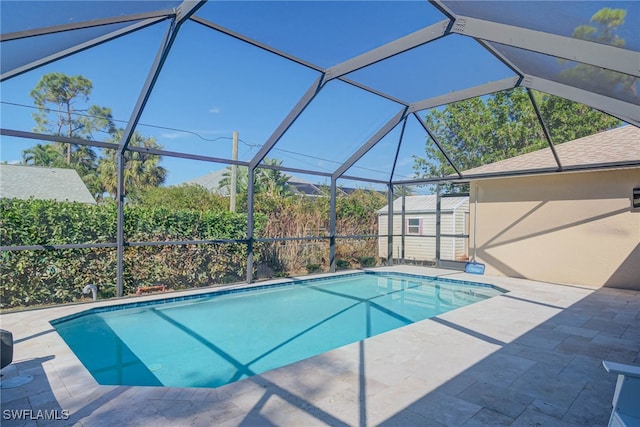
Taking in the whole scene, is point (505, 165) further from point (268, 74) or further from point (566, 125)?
point (268, 74)

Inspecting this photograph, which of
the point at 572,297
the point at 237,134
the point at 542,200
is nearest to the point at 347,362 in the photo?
the point at 572,297

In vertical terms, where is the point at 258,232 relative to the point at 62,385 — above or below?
above

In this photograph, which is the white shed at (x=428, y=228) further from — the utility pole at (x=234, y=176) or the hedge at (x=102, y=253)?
the hedge at (x=102, y=253)

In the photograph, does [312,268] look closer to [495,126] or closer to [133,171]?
[495,126]

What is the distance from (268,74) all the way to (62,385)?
6974mm

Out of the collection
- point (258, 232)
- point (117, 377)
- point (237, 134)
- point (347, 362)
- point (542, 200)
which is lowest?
point (117, 377)

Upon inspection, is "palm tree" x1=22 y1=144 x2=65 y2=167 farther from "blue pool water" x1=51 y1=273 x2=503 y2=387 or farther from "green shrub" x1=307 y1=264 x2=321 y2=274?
"blue pool water" x1=51 y1=273 x2=503 y2=387

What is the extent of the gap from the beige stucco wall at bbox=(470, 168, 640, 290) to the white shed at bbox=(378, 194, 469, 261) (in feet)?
3.83

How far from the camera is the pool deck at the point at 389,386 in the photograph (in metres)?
2.71

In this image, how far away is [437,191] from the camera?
11391 mm

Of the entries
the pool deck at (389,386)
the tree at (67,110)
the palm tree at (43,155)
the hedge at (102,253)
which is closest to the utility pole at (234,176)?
the hedge at (102,253)

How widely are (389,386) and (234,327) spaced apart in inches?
143

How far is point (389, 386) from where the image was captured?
10.6 feet

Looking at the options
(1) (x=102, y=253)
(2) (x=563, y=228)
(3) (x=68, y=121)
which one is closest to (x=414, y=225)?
(2) (x=563, y=228)
